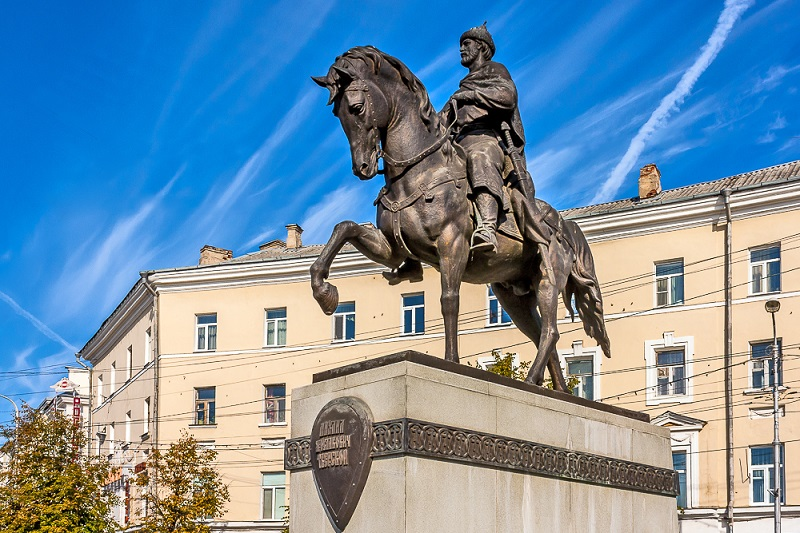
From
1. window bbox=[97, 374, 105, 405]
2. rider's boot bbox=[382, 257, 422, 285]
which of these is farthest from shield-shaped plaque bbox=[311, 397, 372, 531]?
window bbox=[97, 374, 105, 405]

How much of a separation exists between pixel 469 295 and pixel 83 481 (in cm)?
1523

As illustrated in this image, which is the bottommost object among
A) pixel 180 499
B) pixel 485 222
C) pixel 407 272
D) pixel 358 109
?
pixel 180 499

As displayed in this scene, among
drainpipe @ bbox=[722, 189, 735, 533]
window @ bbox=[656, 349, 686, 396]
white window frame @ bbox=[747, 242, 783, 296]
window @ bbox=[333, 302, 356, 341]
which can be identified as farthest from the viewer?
window @ bbox=[333, 302, 356, 341]

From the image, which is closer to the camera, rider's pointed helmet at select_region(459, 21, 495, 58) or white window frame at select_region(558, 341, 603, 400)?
rider's pointed helmet at select_region(459, 21, 495, 58)

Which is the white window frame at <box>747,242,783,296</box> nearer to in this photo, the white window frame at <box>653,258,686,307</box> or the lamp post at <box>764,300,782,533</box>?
the white window frame at <box>653,258,686,307</box>

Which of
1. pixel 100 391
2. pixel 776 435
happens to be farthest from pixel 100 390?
pixel 776 435

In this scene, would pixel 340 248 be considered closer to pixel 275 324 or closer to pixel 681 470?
pixel 681 470

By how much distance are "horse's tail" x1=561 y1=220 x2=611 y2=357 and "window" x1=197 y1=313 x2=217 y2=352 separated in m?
35.5

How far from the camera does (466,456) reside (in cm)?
959

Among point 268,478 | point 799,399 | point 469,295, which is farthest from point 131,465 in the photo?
point 799,399

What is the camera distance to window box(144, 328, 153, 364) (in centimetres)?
4936

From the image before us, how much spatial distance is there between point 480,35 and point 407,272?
270cm

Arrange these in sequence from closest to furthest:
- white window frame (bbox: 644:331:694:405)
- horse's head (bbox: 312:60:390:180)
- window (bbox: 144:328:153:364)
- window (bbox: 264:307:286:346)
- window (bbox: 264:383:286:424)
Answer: horse's head (bbox: 312:60:390:180) → white window frame (bbox: 644:331:694:405) → window (bbox: 264:383:286:424) → window (bbox: 264:307:286:346) → window (bbox: 144:328:153:364)

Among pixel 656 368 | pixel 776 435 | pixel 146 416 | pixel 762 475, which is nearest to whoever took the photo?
pixel 776 435
